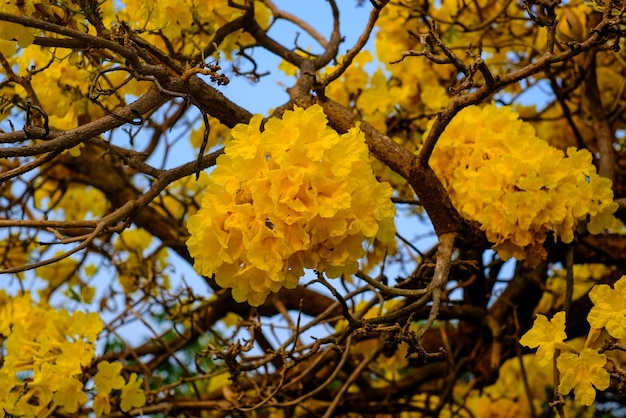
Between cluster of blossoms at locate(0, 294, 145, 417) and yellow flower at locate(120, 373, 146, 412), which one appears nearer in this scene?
cluster of blossoms at locate(0, 294, 145, 417)

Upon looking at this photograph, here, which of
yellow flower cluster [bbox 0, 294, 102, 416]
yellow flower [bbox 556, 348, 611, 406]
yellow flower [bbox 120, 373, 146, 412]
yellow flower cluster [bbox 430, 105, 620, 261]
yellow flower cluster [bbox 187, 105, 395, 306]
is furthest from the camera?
yellow flower [bbox 120, 373, 146, 412]

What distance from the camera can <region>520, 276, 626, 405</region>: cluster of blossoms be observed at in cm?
121

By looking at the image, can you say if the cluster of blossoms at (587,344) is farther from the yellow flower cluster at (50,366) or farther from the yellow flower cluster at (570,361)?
the yellow flower cluster at (50,366)

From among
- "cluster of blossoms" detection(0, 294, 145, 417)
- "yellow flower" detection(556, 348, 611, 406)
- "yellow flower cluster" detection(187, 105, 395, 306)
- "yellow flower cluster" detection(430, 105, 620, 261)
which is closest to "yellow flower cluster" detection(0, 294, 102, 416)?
"cluster of blossoms" detection(0, 294, 145, 417)

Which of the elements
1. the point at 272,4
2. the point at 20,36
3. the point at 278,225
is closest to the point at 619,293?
the point at 278,225

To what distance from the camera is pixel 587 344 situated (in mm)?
1273

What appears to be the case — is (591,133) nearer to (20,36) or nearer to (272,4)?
(272,4)

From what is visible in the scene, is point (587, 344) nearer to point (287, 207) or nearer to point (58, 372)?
point (287, 207)

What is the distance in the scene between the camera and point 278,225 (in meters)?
1.10

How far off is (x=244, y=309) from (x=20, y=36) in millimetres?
1484

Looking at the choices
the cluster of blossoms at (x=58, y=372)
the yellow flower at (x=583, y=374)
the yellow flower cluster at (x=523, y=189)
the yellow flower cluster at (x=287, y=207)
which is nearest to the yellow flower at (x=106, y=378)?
the cluster of blossoms at (x=58, y=372)

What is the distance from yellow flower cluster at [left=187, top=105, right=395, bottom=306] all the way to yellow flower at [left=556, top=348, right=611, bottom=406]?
0.35m

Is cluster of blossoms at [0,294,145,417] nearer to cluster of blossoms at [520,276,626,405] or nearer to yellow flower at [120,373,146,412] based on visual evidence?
yellow flower at [120,373,146,412]

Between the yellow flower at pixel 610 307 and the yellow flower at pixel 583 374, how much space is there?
47mm
